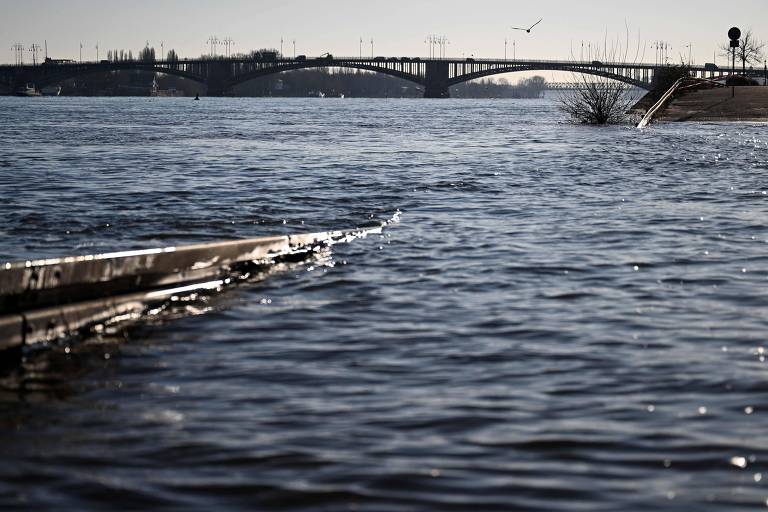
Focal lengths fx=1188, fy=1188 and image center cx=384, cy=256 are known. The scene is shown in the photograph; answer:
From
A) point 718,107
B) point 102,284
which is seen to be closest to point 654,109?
point 718,107

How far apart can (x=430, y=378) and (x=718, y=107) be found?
57.9m

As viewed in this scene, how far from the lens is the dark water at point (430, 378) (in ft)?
20.1

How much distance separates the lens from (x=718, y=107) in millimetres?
62969

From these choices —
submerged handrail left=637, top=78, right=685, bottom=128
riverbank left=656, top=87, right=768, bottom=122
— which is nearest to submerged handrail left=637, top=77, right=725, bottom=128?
submerged handrail left=637, top=78, right=685, bottom=128

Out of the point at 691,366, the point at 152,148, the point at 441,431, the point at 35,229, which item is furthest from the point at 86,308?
the point at 152,148

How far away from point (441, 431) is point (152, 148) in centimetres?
4309

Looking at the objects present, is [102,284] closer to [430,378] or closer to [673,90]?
[430,378]

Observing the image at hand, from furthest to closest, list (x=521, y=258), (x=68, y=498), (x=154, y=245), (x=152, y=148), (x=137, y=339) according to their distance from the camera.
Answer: (x=152, y=148), (x=154, y=245), (x=521, y=258), (x=137, y=339), (x=68, y=498)

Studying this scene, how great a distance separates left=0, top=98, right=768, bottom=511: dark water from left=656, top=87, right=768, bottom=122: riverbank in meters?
41.1

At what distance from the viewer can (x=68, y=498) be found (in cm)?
595

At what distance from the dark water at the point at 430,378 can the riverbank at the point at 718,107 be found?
135 feet

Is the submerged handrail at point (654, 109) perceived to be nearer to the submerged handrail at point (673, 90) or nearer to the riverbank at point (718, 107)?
the submerged handrail at point (673, 90)

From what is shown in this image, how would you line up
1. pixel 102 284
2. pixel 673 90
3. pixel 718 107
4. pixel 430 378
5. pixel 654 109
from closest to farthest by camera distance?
pixel 430 378 < pixel 102 284 < pixel 654 109 < pixel 718 107 < pixel 673 90

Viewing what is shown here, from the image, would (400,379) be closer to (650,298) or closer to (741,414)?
(741,414)
